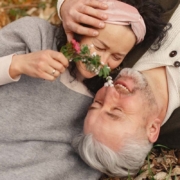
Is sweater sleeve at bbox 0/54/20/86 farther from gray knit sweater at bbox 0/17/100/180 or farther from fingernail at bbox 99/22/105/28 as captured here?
fingernail at bbox 99/22/105/28

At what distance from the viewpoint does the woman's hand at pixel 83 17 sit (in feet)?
5.64

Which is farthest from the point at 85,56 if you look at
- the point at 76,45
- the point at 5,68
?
the point at 5,68

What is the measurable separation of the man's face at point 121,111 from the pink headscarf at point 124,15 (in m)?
0.29

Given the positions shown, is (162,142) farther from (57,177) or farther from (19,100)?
(19,100)

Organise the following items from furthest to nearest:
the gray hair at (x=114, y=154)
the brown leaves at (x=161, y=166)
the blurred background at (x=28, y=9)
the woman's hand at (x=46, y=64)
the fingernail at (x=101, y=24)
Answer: the blurred background at (x=28, y=9) → the brown leaves at (x=161, y=166) → the gray hair at (x=114, y=154) → the fingernail at (x=101, y=24) → the woman's hand at (x=46, y=64)

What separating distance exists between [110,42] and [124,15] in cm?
15

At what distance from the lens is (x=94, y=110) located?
6.28 ft

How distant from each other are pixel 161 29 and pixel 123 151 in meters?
0.75

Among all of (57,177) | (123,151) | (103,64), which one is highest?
(103,64)

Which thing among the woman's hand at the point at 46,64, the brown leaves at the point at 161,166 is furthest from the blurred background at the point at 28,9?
the brown leaves at the point at 161,166

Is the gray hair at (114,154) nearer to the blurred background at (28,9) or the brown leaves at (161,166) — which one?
the brown leaves at (161,166)

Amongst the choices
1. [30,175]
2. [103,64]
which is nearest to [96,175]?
[30,175]

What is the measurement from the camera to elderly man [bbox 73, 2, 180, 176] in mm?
1840

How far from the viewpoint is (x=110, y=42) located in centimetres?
175
